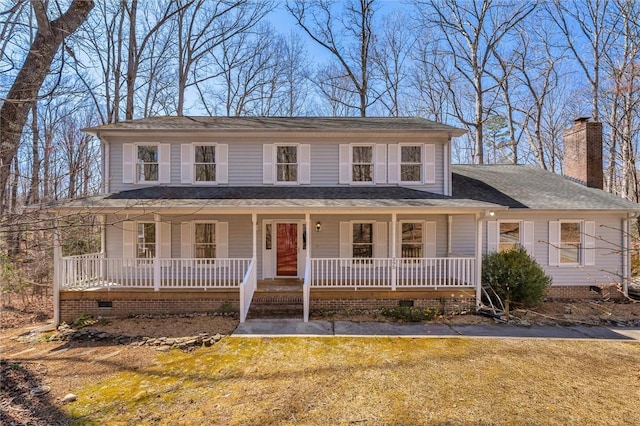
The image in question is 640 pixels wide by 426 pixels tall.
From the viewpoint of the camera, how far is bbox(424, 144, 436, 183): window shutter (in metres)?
10.5

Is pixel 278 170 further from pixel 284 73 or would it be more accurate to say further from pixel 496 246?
pixel 284 73

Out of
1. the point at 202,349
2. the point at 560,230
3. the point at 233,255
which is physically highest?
the point at 560,230

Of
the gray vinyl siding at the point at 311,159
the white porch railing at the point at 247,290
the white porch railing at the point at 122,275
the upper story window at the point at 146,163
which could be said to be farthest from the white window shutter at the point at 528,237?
the upper story window at the point at 146,163

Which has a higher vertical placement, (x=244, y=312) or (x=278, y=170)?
(x=278, y=170)

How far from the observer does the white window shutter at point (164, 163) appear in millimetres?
10445

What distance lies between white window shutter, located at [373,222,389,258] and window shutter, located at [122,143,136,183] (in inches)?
330

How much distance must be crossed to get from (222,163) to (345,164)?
427 cm

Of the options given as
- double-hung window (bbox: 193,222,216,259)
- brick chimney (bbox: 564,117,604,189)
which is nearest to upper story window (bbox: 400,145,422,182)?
double-hung window (bbox: 193,222,216,259)

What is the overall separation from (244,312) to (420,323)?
180 inches

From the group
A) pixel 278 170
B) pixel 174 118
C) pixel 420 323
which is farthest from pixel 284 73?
pixel 420 323

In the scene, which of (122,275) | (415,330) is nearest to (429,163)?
(415,330)

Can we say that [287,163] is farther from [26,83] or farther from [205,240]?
[26,83]

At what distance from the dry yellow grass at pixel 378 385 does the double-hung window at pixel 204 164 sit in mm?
6069

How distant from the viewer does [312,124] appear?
→ 36.7ft
